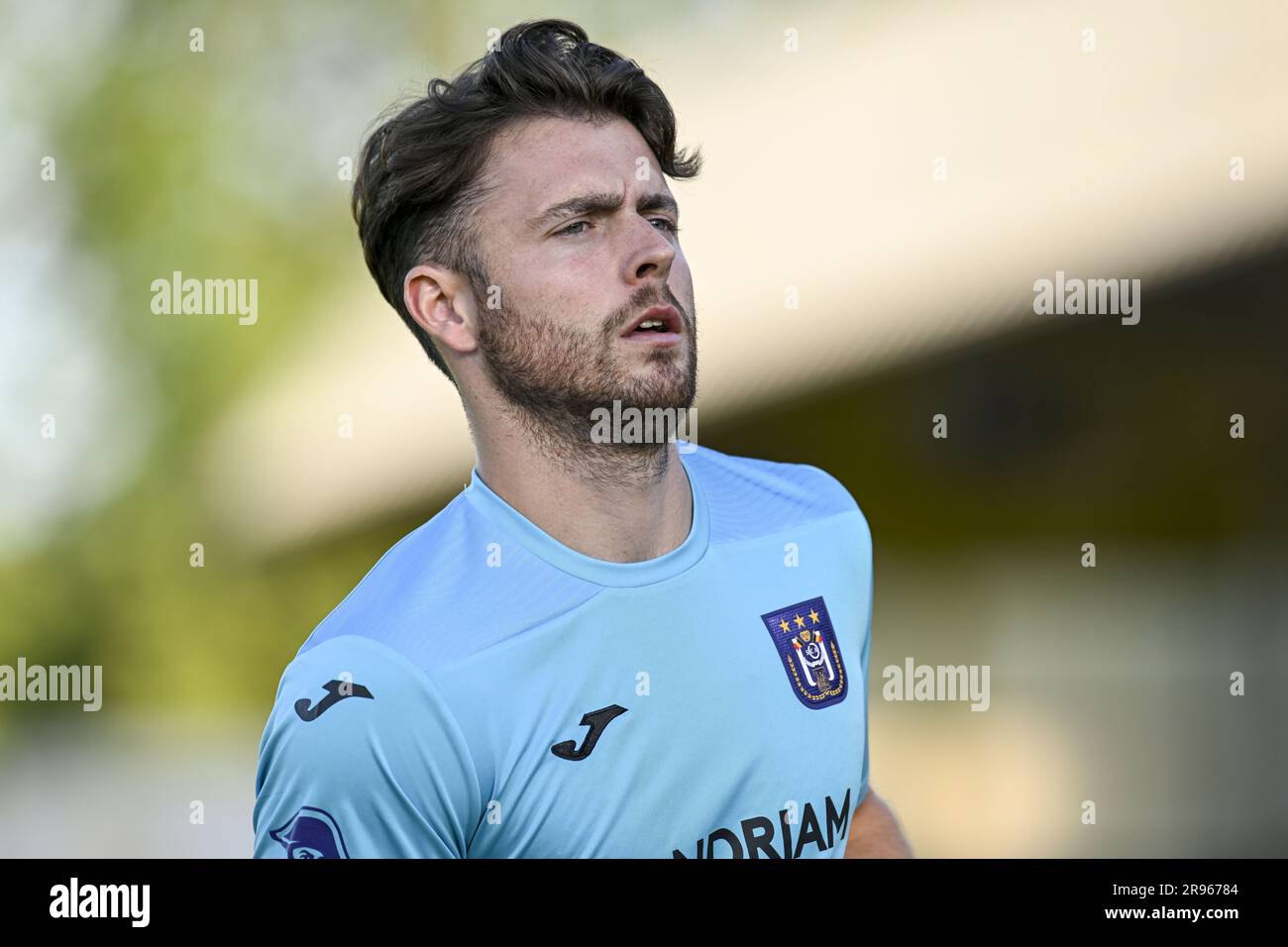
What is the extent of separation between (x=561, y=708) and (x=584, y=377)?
61 cm

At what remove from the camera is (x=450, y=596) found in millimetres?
1919

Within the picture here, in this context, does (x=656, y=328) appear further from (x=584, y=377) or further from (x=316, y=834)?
(x=316, y=834)

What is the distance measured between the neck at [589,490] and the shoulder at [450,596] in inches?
3.4

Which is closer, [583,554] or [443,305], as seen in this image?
[583,554]

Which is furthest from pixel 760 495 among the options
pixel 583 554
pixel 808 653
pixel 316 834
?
pixel 316 834

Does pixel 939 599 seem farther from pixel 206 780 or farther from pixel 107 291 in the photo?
pixel 107 291

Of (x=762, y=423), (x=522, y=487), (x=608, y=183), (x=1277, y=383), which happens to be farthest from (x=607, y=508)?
(x=1277, y=383)

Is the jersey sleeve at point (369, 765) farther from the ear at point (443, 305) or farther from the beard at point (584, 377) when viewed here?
the ear at point (443, 305)

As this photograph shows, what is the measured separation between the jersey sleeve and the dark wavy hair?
765 mm

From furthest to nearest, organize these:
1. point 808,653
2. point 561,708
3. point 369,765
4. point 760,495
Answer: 1. point 760,495
2. point 808,653
3. point 561,708
4. point 369,765

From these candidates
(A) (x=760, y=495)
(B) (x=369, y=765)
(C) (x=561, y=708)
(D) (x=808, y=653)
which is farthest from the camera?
(A) (x=760, y=495)

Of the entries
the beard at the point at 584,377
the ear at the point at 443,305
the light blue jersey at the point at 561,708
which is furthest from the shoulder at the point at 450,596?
the ear at the point at 443,305

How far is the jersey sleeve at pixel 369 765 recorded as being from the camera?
175 cm
